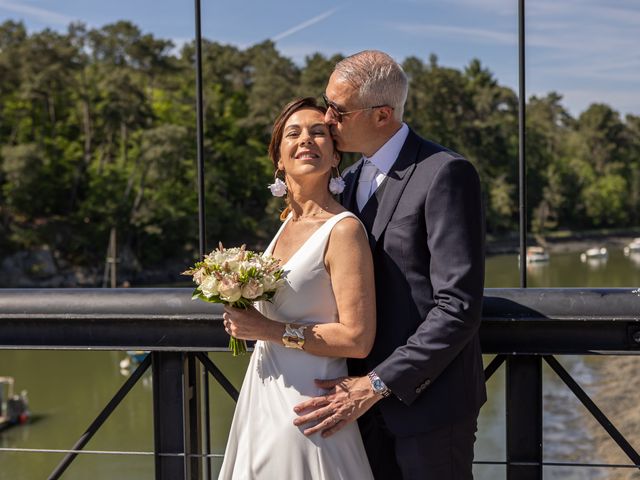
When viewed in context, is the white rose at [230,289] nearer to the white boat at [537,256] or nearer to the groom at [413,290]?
the groom at [413,290]

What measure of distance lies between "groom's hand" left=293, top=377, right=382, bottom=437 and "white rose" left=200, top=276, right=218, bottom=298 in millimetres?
319

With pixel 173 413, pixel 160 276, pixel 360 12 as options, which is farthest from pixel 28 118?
pixel 173 413

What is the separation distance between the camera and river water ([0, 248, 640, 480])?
720 inches

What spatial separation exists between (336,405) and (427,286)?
34cm

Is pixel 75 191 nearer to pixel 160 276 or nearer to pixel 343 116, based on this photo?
pixel 160 276

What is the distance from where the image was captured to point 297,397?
6.38ft

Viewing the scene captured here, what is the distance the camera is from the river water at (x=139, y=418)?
1830 centimetres

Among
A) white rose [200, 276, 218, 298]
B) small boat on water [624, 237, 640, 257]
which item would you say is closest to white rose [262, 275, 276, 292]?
white rose [200, 276, 218, 298]

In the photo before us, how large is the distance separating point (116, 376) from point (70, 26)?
1722cm

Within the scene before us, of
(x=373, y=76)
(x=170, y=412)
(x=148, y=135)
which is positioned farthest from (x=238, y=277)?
(x=148, y=135)

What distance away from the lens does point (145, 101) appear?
38.7 m

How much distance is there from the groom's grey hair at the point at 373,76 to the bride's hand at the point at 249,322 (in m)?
0.54

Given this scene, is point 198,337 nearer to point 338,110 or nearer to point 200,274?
point 200,274

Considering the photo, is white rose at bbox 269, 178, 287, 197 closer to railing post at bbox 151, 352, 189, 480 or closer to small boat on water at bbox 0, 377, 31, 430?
railing post at bbox 151, 352, 189, 480
